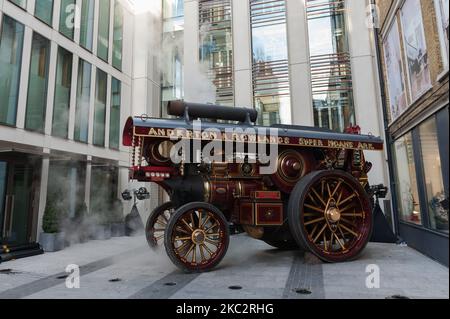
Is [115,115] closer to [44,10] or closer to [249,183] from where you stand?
[44,10]

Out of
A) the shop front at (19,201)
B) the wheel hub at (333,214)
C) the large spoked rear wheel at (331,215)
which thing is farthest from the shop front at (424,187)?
the shop front at (19,201)

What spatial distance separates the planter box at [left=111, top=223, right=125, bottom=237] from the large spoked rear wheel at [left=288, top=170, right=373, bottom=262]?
6736 millimetres

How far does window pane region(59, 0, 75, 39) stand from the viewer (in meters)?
9.74

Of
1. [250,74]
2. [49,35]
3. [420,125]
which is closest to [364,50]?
[250,74]

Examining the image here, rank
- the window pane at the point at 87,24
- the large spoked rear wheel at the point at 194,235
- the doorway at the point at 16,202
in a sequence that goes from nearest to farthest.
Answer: the large spoked rear wheel at the point at 194,235 → the doorway at the point at 16,202 → the window pane at the point at 87,24

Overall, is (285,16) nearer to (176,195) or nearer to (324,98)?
A: (324,98)

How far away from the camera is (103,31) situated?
11750 millimetres

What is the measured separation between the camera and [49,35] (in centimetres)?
914

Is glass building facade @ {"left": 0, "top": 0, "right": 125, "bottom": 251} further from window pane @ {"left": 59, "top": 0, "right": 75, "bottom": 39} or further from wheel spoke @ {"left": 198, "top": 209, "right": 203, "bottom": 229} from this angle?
wheel spoke @ {"left": 198, "top": 209, "right": 203, "bottom": 229}

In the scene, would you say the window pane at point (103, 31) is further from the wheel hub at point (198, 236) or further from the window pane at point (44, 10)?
the wheel hub at point (198, 236)

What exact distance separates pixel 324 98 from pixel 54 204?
8.74m

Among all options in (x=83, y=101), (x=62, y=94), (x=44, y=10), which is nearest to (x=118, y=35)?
(x=83, y=101)

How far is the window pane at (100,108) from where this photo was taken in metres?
11.0

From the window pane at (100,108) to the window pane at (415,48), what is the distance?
8.99m
